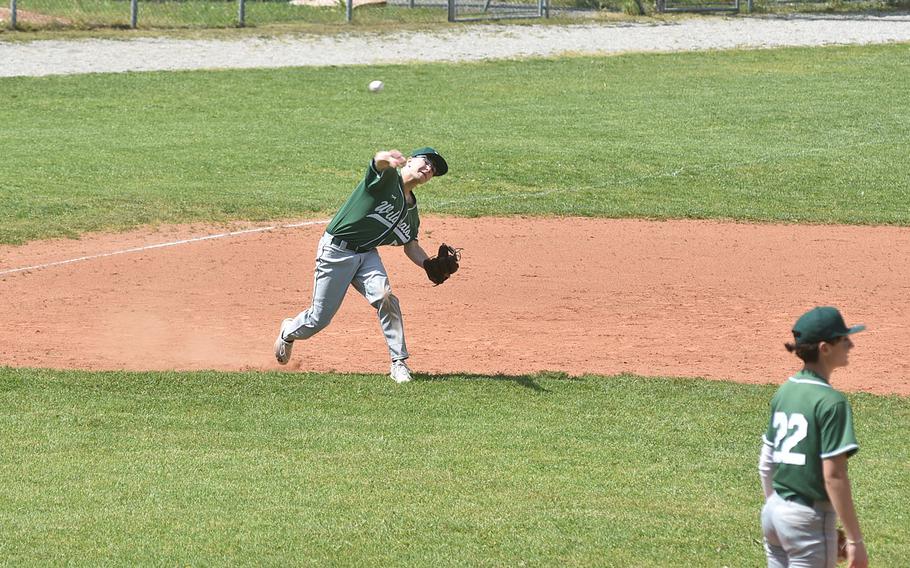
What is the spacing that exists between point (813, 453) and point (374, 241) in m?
5.28

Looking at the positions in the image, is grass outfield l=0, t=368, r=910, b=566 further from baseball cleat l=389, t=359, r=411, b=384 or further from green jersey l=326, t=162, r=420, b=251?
green jersey l=326, t=162, r=420, b=251

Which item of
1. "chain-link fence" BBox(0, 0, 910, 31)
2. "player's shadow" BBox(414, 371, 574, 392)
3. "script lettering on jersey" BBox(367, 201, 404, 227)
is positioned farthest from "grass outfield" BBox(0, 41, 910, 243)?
"script lettering on jersey" BBox(367, 201, 404, 227)

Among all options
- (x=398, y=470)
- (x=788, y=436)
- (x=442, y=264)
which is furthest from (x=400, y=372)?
(x=788, y=436)

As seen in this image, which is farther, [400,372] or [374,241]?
[400,372]

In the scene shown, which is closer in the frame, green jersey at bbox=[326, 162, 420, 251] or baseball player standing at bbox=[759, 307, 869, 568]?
baseball player standing at bbox=[759, 307, 869, 568]

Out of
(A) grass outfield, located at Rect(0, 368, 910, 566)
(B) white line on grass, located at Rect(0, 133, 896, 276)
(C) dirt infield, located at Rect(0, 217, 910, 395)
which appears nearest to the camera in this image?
(A) grass outfield, located at Rect(0, 368, 910, 566)

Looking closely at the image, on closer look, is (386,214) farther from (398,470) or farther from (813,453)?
(813,453)

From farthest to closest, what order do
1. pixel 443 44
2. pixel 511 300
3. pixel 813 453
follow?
pixel 443 44 < pixel 511 300 < pixel 813 453

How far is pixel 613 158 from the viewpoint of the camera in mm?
20219

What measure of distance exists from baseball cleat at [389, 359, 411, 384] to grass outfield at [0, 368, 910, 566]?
0.57 feet

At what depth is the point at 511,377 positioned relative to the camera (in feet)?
34.1

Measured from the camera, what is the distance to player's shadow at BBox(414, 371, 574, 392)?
1015 centimetres

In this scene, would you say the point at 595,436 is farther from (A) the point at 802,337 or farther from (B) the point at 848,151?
(B) the point at 848,151

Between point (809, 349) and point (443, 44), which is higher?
point (443, 44)
